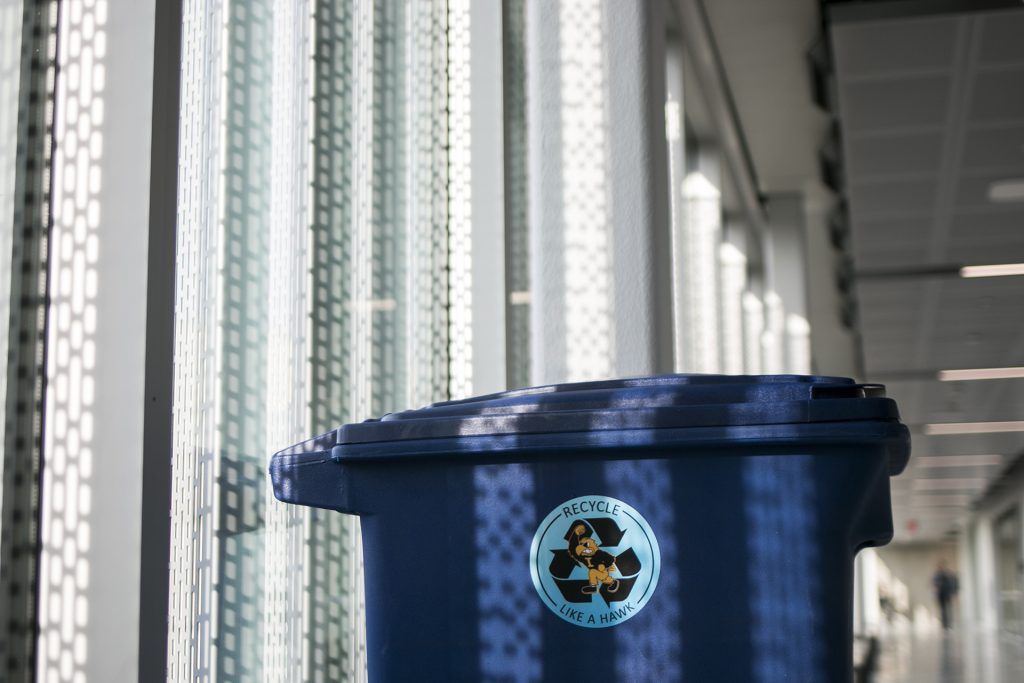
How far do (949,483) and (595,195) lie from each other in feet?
68.2

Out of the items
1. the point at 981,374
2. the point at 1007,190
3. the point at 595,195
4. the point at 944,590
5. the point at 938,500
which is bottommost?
the point at 944,590

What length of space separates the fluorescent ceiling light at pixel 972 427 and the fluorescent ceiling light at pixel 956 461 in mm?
2280

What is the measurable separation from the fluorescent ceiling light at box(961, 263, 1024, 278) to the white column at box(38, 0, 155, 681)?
320 inches

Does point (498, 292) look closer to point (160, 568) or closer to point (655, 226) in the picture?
point (655, 226)

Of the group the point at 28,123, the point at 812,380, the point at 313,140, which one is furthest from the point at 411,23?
the point at 812,380

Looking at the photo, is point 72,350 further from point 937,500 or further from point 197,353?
point 937,500

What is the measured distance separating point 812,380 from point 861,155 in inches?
226

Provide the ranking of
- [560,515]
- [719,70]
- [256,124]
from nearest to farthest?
1. [560,515]
2. [256,124]
3. [719,70]

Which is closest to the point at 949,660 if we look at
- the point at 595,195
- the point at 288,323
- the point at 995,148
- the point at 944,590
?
the point at 995,148

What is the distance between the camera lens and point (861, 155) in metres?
6.76

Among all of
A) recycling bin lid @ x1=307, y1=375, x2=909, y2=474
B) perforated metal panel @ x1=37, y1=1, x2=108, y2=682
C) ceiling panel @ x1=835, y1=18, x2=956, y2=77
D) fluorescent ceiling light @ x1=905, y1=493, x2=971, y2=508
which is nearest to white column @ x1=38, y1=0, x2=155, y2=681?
perforated metal panel @ x1=37, y1=1, x2=108, y2=682

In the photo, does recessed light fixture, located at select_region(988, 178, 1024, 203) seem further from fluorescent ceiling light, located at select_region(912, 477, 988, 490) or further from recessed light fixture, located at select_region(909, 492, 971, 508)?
recessed light fixture, located at select_region(909, 492, 971, 508)

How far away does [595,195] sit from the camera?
8.89 feet

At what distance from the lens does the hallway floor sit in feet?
Answer: 38.7
